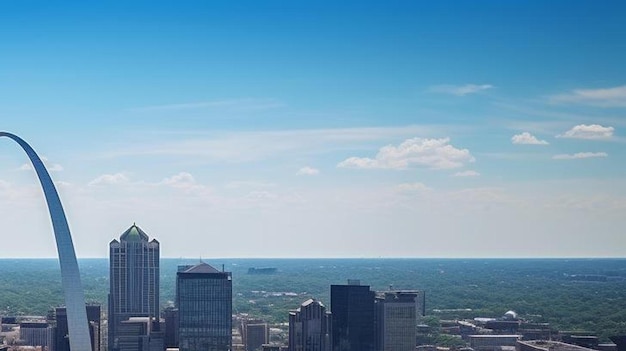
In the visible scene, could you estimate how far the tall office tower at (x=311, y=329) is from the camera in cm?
6475

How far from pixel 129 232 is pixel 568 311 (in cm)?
4383

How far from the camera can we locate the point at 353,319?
64125mm

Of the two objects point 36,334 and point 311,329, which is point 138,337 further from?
point 36,334

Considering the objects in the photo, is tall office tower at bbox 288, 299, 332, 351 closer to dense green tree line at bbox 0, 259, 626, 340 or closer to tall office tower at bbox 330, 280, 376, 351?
tall office tower at bbox 330, 280, 376, 351

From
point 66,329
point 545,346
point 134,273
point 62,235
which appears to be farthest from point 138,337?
point 62,235

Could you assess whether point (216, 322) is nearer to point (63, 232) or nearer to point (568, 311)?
point (63, 232)

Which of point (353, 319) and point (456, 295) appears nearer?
point (353, 319)

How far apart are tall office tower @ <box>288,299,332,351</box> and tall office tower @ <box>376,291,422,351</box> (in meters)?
3.34

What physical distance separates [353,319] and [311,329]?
3548 millimetres

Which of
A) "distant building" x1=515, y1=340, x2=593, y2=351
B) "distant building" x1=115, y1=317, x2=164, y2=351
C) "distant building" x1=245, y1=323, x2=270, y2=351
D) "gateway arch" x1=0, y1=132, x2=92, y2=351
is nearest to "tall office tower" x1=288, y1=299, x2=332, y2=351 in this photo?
"distant building" x1=245, y1=323, x2=270, y2=351

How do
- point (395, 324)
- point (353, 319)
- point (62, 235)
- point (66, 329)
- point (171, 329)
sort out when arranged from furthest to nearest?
point (171, 329)
point (66, 329)
point (395, 324)
point (353, 319)
point (62, 235)

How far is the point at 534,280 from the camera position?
502 ft

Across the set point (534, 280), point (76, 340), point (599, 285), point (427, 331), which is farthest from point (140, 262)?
point (534, 280)

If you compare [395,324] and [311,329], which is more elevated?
[395,324]
